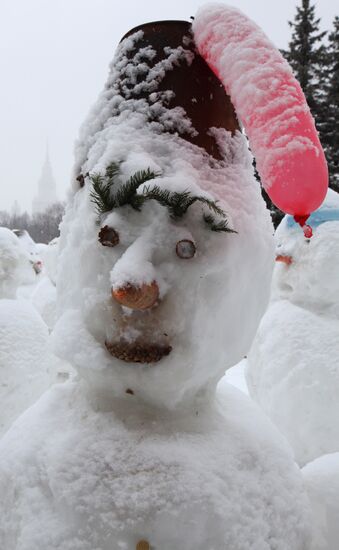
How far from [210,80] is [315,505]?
3.62 ft

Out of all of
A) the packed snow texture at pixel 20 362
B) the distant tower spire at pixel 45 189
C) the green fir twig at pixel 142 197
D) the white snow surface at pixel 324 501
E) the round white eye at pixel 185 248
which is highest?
the green fir twig at pixel 142 197

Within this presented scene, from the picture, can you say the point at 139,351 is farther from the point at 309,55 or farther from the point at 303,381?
the point at 309,55

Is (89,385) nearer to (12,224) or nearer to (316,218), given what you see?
(316,218)

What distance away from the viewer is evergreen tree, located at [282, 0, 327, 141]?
10.4 metres

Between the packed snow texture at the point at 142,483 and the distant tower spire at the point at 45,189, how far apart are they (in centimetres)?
6513

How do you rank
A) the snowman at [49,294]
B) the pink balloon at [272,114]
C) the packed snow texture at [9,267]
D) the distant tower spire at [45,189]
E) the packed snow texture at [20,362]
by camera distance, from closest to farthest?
the pink balloon at [272,114] < the packed snow texture at [20,362] < the packed snow texture at [9,267] < the snowman at [49,294] < the distant tower spire at [45,189]

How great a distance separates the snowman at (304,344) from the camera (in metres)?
2.73

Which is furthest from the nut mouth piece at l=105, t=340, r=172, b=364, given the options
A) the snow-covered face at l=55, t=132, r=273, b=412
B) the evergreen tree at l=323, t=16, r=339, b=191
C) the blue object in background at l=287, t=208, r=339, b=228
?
the evergreen tree at l=323, t=16, r=339, b=191

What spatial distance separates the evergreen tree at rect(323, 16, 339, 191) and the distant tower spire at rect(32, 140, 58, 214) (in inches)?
2210

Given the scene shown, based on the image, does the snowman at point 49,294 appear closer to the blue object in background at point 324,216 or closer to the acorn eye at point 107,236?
the blue object in background at point 324,216

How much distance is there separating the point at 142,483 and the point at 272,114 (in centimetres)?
79

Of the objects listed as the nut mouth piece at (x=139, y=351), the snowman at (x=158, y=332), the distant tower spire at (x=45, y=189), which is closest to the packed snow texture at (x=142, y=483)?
the snowman at (x=158, y=332)

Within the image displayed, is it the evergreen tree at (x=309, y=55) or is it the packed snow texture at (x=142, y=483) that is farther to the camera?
the evergreen tree at (x=309, y=55)

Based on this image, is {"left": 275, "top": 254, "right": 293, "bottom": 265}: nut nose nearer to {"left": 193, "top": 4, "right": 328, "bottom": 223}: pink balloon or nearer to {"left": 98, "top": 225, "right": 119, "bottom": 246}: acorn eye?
{"left": 193, "top": 4, "right": 328, "bottom": 223}: pink balloon
